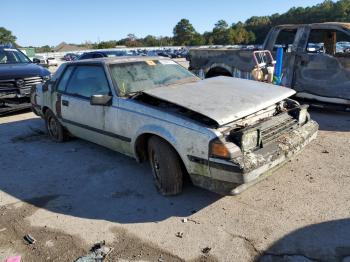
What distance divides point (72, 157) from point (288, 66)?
4842 mm

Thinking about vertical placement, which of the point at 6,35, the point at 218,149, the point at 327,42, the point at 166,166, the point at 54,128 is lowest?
the point at 54,128

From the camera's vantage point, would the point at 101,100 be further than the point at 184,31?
No

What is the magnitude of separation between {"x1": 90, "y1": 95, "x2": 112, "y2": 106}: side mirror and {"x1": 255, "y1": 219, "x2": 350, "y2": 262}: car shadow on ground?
2.56 m

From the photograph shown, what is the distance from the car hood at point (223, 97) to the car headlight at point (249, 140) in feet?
0.70

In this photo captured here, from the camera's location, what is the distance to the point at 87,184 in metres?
4.41

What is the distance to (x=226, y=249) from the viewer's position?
295 cm

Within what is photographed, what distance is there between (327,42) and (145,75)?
531cm

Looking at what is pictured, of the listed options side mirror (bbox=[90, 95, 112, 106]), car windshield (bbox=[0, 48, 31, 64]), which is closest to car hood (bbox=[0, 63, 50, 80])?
car windshield (bbox=[0, 48, 31, 64])

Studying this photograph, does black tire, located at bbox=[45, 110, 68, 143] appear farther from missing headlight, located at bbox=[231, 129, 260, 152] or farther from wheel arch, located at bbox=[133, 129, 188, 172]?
missing headlight, located at bbox=[231, 129, 260, 152]

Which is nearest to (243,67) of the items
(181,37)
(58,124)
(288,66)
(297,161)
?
(288,66)

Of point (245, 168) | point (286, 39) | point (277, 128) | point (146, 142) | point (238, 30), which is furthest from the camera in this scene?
point (238, 30)

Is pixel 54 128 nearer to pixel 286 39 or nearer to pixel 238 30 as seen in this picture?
pixel 286 39

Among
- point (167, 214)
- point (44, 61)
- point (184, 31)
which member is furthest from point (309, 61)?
point (184, 31)

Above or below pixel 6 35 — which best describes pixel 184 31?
above
